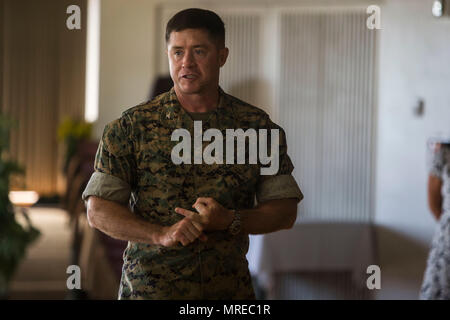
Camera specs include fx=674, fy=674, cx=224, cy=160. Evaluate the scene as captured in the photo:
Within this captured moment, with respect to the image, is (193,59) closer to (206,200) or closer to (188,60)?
(188,60)

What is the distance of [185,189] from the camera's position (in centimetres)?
150

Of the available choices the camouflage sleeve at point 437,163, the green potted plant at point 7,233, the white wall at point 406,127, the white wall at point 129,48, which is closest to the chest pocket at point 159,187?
the green potted plant at point 7,233

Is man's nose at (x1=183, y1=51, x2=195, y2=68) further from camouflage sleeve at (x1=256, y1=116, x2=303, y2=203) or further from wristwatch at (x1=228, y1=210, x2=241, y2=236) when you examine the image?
wristwatch at (x1=228, y1=210, x2=241, y2=236)

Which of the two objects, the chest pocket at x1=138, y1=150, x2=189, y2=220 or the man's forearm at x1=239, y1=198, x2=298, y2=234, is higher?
the chest pocket at x1=138, y1=150, x2=189, y2=220

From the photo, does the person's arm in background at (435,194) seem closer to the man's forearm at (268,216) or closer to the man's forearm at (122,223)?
the man's forearm at (268,216)

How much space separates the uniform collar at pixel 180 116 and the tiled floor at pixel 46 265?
2.94 metres

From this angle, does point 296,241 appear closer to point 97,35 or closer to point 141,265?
point 97,35

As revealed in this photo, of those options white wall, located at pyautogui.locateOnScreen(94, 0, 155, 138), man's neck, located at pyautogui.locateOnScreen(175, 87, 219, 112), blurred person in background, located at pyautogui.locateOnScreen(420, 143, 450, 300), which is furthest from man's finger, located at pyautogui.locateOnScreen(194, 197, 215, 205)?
white wall, located at pyautogui.locateOnScreen(94, 0, 155, 138)

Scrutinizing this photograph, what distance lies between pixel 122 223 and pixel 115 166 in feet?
0.40

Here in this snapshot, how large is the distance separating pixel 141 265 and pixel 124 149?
0.26 m

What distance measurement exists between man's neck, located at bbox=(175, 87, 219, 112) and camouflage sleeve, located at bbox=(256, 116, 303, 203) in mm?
134

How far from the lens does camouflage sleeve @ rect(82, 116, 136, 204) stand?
143cm

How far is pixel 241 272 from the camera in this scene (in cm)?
155

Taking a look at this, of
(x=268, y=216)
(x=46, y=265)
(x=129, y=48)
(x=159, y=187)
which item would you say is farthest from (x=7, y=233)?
(x=46, y=265)
